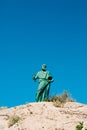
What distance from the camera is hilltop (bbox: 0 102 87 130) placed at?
21.4 meters

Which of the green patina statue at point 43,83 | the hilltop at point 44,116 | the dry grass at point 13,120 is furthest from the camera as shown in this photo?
the green patina statue at point 43,83

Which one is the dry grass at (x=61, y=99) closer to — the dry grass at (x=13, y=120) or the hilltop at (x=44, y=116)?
the hilltop at (x=44, y=116)

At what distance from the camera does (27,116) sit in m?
22.1

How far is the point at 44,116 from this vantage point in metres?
21.8

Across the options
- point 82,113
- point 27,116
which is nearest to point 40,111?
point 27,116

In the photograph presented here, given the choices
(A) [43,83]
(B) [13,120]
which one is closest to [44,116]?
(B) [13,120]

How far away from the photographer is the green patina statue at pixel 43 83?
23703mm

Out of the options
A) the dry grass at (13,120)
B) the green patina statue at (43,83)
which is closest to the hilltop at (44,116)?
the dry grass at (13,120)

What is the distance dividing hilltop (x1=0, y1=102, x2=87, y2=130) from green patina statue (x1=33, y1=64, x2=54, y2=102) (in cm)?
108

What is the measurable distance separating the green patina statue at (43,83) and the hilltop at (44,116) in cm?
108

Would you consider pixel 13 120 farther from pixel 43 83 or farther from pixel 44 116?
pixel 43 83

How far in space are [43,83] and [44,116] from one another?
2.51 m

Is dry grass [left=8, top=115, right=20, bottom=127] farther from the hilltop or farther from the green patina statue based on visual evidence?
the green patina statue

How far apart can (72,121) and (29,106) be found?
2.52m
